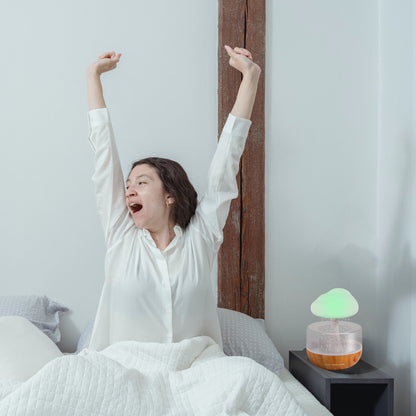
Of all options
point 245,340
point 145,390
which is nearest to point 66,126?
point 245,340

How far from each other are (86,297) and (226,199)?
0.84 metres

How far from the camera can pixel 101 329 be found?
1.58m

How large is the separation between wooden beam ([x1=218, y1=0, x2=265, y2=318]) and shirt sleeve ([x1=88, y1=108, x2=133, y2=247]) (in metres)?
0.65

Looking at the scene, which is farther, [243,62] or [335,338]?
[335,338]

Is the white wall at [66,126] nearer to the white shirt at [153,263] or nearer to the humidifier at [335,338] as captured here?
the white shirt at [153,263]

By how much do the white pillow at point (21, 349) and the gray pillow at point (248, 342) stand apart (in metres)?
0.61

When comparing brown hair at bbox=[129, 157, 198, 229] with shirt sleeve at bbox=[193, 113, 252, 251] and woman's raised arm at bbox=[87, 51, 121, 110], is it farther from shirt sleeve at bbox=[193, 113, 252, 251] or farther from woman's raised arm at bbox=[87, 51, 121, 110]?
woman's raised arm at bbox=[87, 51, 121, 110]

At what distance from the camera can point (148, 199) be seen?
160 cm

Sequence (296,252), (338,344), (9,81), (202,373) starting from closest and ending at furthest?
1. (202,373)
2. (338,344)
3. (9,81)
4. (296,252)

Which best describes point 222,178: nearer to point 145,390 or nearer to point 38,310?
point 145,390

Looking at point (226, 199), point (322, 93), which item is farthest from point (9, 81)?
point (322, 93)

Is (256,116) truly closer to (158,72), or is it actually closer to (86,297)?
(158,72)

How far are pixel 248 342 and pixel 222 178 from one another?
640mm

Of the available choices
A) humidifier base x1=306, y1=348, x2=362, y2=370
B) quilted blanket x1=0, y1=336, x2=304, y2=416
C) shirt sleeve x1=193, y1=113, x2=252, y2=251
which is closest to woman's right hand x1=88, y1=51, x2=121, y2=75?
shirt sleeve x1=193, y1=113, x2=252, y2=251
